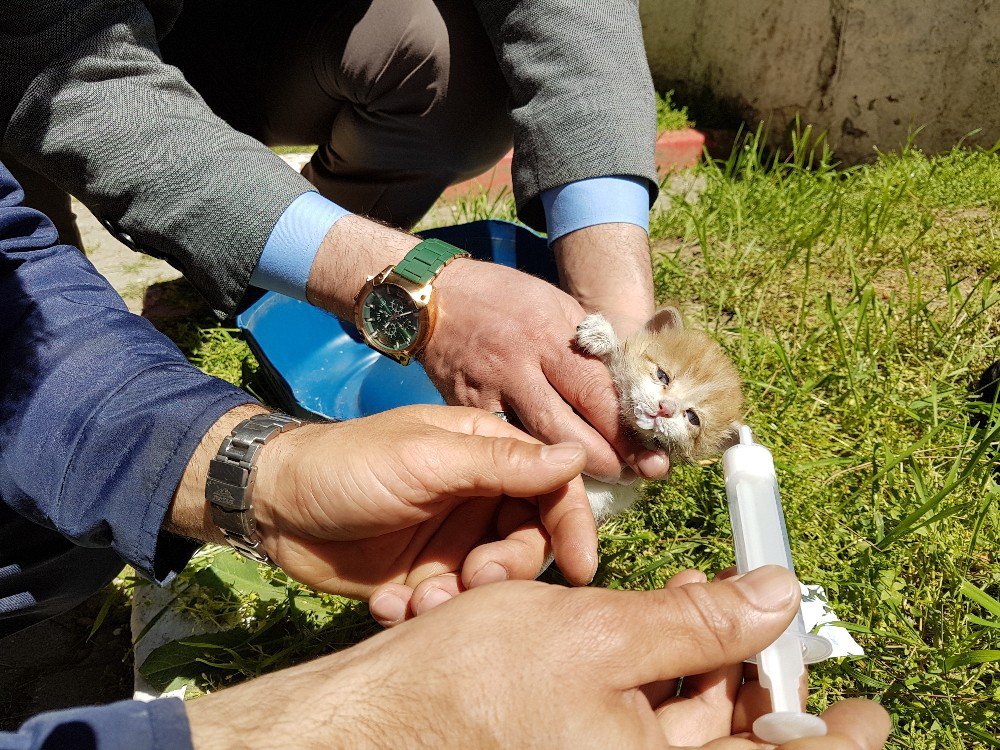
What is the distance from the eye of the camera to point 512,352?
1.64 meters

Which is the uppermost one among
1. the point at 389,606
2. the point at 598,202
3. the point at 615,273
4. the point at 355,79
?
the point at 355,79

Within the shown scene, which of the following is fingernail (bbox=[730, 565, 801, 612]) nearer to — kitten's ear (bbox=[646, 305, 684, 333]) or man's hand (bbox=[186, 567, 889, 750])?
man's hand (bbox=[186, 567, 889, 750])

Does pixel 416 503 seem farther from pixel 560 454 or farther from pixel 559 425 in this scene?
pixel 559 425

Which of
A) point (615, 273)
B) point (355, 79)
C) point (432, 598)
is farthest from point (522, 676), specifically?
point (355, 79)

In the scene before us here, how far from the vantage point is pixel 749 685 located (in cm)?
120

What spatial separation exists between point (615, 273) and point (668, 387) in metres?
0.38

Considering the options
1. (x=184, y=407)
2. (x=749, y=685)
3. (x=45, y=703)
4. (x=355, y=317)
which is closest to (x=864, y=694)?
(x=749, y=685)

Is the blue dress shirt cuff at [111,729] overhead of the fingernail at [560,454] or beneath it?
beneath

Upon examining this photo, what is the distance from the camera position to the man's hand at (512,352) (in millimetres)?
1630

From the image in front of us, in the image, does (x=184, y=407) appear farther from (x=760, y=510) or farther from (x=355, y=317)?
(x=760, y=510)

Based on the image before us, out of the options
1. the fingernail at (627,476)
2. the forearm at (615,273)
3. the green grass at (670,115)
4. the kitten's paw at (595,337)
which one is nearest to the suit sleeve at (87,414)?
the kitten's paw at (595,337)

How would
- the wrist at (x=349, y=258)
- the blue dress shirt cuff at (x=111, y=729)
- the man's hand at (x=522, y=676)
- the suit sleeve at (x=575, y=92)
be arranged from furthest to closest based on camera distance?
the suit sleeve at (x=575, y=92) → the wrist at (x=349, y=258) → the man's hand at (x=522, y=676) → the blue dress shirt cuff at (x=111, y=729)

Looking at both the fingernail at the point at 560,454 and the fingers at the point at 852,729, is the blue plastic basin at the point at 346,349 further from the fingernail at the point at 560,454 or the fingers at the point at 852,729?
the fingers at the point at 852,729

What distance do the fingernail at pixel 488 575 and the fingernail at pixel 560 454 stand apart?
20 cm
